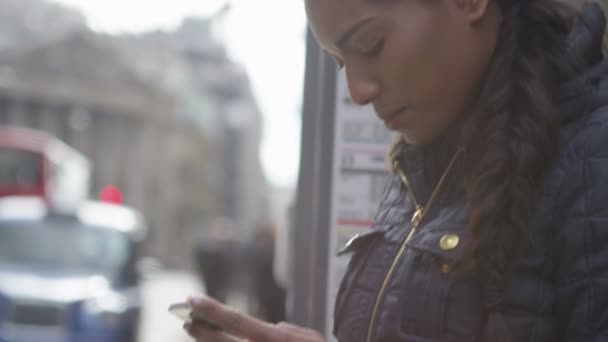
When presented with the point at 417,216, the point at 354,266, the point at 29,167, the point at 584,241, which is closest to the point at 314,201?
the point at 354,266

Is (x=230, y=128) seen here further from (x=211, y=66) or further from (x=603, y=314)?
(x=603, y=314)

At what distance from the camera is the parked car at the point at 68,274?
8828 millimetres

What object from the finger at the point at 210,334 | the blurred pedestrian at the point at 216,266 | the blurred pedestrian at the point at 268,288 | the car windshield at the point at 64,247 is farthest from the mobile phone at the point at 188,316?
the blurred pedestrian at the point at 216,266

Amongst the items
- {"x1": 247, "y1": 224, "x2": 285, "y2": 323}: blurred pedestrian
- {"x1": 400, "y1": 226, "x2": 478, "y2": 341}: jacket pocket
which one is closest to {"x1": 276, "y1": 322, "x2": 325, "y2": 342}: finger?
{"x1": 400, "y1": 226, "x2": 478, "y2": 341}: jacket pocket

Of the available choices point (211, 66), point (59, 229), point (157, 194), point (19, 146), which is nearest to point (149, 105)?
point (157, 194)

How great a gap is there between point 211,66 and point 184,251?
23990 millimetres

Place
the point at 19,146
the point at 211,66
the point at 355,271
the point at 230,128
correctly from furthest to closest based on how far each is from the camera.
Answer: the point at 211,66 < the point at 230,128 < the point at 19,146 < the point at 355,271

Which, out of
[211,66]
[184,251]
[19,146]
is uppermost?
[211,66]

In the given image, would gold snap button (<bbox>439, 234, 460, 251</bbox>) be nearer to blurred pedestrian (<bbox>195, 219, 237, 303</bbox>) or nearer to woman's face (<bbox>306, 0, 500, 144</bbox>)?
woman's face (<bbox>306, 0, 500, 144</bbox>)

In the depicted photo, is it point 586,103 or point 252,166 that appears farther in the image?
point 252,166

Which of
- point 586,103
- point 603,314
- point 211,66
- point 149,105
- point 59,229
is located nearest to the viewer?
point 603,314

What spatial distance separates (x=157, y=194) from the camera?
64.4m

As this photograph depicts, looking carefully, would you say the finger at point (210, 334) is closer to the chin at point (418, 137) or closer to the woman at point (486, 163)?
the woman at point (486, 163)

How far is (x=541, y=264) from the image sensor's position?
4.26 ft
